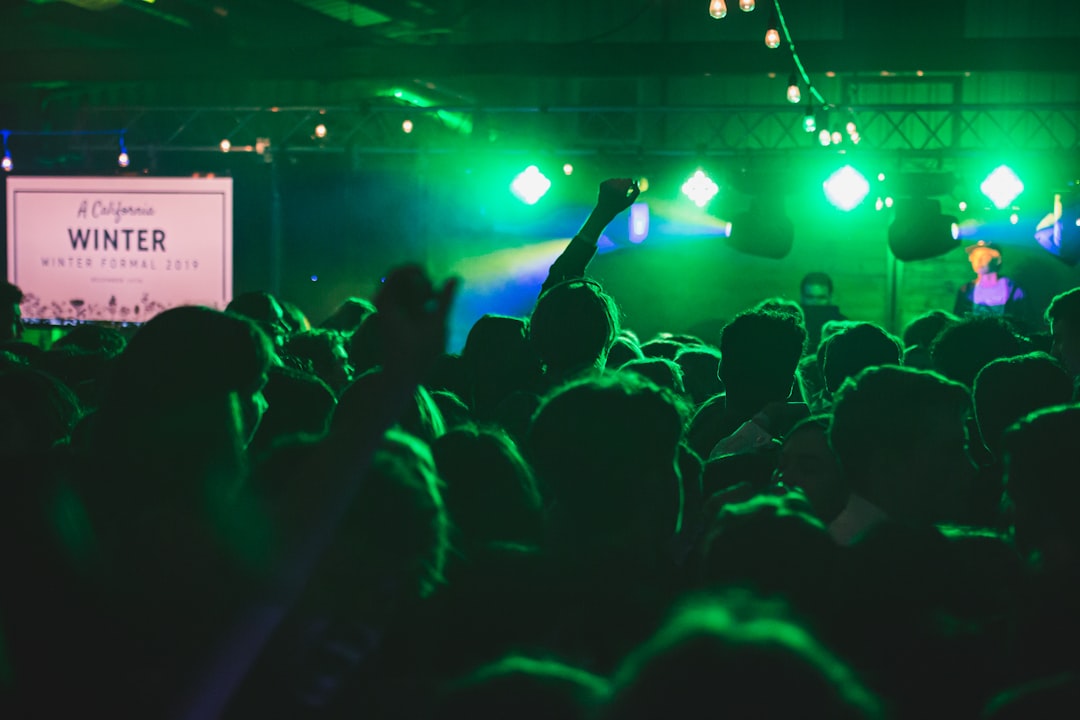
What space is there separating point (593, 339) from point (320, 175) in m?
10.0

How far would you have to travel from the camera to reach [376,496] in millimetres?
1343

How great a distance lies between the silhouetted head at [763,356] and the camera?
2988mm

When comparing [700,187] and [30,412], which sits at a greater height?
[700,187]

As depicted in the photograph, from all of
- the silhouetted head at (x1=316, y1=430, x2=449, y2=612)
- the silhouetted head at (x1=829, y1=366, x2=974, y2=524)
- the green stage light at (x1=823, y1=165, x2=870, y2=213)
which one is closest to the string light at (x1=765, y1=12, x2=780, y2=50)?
the silhouetted head at (x1=829, y1=366, x2=974, y2=524)

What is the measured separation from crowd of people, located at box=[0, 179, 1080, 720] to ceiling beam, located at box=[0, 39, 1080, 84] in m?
6.24

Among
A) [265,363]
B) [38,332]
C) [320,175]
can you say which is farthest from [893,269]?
[265,363]

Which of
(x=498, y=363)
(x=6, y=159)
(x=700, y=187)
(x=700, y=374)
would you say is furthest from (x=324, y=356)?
(x=6, y=159)

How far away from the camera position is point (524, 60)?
319 inches

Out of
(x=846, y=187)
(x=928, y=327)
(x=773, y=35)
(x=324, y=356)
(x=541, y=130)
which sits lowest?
(x=324, y=356)

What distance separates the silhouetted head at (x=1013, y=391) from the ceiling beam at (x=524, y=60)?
5325 millimetres

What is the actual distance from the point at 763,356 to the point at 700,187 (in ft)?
27.3

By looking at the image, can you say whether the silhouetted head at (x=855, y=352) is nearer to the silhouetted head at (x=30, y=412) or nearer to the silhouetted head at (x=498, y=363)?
the silhouetted head at (x=498, y=363)

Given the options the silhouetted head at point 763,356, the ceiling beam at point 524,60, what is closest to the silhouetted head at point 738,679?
the silhouetted head at point 763,356

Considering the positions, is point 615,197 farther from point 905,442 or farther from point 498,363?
point 905,442
